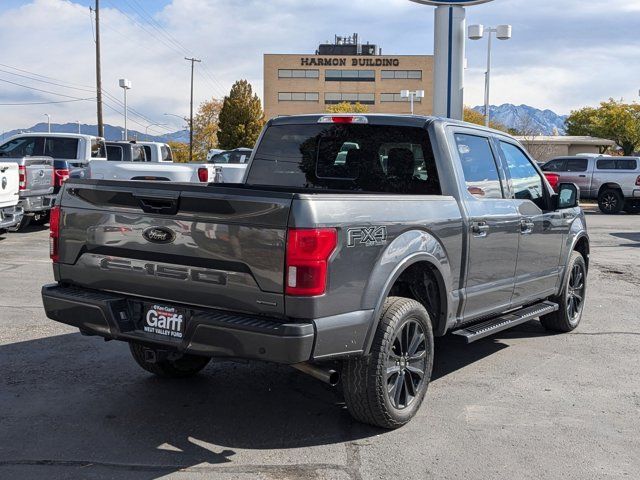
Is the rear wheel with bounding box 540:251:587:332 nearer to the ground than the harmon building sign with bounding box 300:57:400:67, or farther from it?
nearer to the ground

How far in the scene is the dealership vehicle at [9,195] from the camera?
40.4ft

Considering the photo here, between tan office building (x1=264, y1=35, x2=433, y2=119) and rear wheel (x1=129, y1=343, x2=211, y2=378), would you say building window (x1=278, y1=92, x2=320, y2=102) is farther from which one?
rear wheel (x1=129, y1=343, x2=211, y2=378)

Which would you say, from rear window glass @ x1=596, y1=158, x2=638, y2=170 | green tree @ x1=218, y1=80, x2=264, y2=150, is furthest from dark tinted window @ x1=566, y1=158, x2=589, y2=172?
green tree @ x1=218, y1=80, x2=264, y2=150

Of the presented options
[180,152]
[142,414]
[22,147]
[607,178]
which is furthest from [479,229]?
[180,152]

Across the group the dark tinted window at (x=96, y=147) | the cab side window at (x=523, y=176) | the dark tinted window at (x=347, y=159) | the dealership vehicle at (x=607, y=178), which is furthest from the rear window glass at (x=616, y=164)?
the dark tinted window at (x=347, y=159)

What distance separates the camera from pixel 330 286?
373 cm

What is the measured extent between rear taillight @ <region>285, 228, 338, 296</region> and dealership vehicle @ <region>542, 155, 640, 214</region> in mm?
22851

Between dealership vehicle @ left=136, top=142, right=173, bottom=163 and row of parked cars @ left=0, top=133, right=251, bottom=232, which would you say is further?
dealership vehicle @ left=136, top=142, right=173, bottom=163

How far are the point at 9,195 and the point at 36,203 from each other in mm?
1781

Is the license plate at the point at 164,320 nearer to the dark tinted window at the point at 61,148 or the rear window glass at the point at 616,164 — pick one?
the dark tinted window at the point at 61,148

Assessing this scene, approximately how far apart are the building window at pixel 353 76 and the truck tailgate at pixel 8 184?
271ft

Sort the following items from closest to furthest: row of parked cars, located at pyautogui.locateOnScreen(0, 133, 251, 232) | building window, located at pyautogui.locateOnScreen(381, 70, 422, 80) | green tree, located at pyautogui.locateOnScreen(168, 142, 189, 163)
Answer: row of parked cars, located at pyautogui.locateOnScreen(0, 133, 251, 232) < green tree, located at pyautogui.locateOnScreen(168, 142, 189, 163) < building window, located at pyautogui.locateOnScreen(381, 70, 422, 80)

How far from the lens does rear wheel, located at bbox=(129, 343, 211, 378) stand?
5.20 metres

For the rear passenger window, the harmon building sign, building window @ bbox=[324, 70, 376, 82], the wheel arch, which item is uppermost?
the harmon building sign
